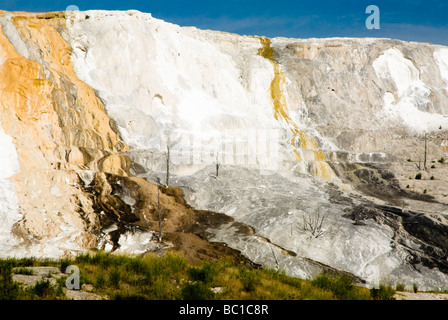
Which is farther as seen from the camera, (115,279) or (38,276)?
(38,276)

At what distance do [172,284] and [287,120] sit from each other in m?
40.6

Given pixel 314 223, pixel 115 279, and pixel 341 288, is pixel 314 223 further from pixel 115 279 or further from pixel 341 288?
pixel 115 279

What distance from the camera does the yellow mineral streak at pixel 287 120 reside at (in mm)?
38094

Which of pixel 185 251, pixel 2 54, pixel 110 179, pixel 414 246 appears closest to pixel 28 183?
pixel 110 179

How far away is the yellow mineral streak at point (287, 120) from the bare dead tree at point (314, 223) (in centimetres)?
1379

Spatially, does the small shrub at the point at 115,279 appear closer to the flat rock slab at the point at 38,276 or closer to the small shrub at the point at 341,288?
the flat rock slab at the point at 38,276

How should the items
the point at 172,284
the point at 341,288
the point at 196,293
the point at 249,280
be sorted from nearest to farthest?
the point at 196,293 → the point at 172,284 → the point at 249,280 → the point at 341,288

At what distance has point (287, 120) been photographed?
4569 cm

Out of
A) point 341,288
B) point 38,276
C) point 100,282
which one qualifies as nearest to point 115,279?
point 100,282

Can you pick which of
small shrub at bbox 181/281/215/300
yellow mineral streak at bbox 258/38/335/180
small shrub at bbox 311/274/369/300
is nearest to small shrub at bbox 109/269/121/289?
small shrub at bbox 181/281/215/300

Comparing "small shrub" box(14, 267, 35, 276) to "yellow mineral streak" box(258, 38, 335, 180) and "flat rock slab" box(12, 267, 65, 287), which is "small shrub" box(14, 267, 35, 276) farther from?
"yellow mineral streak" box(258, 38, 335, 180)

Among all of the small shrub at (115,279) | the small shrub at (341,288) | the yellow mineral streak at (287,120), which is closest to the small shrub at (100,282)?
the small shrub at (115,279)

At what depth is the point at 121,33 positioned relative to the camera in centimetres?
4125

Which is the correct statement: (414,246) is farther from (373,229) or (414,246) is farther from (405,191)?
(405,191)
